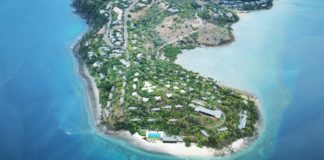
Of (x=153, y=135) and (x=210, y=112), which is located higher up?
(x=210, y=112)

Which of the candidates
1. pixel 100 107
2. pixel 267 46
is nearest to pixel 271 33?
pixel 267 46

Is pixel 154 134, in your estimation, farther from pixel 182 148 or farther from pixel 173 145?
pixel 182 148

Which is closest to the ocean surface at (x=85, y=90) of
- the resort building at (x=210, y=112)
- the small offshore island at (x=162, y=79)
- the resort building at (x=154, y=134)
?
the small offshore island at (x=162, y=79)

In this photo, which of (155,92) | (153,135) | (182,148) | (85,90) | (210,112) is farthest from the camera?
(85,90)

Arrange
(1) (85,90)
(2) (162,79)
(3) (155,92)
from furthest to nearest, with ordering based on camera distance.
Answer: (1) (85,90) → (2) (162,79) → (3) (155,92)

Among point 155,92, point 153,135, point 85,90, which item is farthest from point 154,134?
point 85,90

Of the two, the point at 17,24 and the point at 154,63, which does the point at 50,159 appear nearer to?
the point at 154,63

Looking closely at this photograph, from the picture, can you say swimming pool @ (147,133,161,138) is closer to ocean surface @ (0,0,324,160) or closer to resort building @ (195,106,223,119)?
ocean surface @ (0,0,324,160)
